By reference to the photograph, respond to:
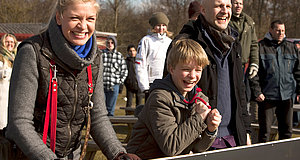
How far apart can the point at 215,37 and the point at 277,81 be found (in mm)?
A: 3219

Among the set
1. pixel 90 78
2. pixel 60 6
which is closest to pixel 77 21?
pixel 60 6

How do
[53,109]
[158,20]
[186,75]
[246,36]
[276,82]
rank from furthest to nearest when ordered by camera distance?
[276,82] → [158,20] → [246,36] → [186,75] → [53,109]

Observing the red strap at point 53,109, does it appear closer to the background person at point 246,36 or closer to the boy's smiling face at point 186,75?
the boy's smiling face at point 186,75

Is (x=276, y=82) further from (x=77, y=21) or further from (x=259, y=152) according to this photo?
(x=77, y=21)

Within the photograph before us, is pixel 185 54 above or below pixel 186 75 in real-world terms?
above

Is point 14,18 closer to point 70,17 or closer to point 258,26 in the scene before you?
point 258,26

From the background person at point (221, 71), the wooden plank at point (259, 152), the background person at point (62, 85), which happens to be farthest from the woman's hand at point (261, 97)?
the background person at point (62, 85)

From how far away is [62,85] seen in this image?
6.74ft

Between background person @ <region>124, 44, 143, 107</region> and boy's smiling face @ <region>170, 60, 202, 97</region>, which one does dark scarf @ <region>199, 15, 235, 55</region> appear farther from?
background person @ <region>124, 44, 143, 107</region>

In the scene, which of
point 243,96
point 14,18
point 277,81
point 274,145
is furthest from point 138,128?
point 14,18

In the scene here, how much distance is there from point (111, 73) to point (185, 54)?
19.7 feet

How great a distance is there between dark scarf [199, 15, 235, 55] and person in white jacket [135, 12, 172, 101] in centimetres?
238

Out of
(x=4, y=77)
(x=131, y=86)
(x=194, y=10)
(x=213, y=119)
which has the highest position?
(x=194, y=10)

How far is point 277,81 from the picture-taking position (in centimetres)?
598
